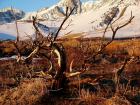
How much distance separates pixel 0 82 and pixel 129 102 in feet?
25.6

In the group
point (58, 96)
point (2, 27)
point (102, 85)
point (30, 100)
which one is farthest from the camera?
point (2, 27)

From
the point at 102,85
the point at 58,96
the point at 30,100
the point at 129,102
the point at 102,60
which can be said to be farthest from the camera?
the point at 102,60

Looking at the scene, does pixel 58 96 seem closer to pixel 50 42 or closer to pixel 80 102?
pixel 80 102

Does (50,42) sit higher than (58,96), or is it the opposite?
(50,42)

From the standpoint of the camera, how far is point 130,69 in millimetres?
23625

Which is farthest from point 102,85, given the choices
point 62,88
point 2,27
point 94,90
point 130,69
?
point 2,27

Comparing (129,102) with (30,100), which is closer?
(129,102)

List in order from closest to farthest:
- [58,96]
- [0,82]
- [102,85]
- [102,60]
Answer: [58,96], [102,85], [0,82], [102,60]

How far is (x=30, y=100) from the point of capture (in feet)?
45.5

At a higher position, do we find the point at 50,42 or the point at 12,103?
the point at 50,42

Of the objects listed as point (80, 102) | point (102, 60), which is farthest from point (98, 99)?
point (102, 60)

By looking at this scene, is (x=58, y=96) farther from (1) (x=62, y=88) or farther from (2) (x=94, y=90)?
(2) (x=94, y=90)

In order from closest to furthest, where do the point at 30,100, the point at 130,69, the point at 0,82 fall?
the point at 30,100, the point at 0,82, the point at 130,69

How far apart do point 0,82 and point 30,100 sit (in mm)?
5559
